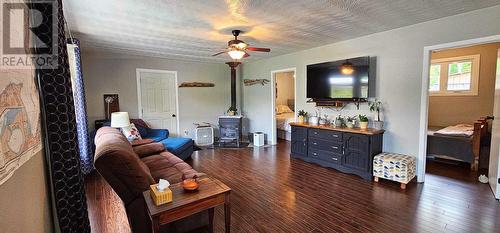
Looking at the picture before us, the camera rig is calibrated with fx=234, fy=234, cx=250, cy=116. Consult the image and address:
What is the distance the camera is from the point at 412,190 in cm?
333

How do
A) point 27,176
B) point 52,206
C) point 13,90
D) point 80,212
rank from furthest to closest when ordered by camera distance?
1. point 80,212
2. point 52,206
3. point 27,176
4. point 13,90

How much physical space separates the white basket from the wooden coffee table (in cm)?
432

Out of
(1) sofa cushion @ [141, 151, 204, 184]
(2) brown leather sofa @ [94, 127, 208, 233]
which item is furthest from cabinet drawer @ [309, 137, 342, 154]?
(2) brown leather sofa @ [94, 127, 208, 233]

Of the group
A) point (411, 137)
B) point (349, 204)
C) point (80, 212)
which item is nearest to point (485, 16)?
point (411, 137)

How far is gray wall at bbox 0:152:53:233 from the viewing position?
1.00 meters

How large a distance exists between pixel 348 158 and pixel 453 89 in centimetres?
408

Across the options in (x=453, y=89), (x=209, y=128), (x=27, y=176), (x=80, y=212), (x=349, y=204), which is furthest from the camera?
(x=209, y=128)

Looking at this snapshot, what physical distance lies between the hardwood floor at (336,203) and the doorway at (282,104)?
90.1 inches

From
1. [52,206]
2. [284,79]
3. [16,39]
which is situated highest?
[284,79]

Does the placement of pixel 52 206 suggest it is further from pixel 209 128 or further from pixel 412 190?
pixel 209 128

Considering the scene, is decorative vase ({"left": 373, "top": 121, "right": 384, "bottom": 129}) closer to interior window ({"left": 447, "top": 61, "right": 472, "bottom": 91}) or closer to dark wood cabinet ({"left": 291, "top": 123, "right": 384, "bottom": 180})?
dark wood cabinet ({"left": 291, "top": 123, "right": 384, "bottom": 180})

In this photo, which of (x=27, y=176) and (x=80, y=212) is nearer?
(x=27, y=176)

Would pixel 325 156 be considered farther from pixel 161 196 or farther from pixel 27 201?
pixel 27 201

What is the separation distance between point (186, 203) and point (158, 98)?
4.92m
